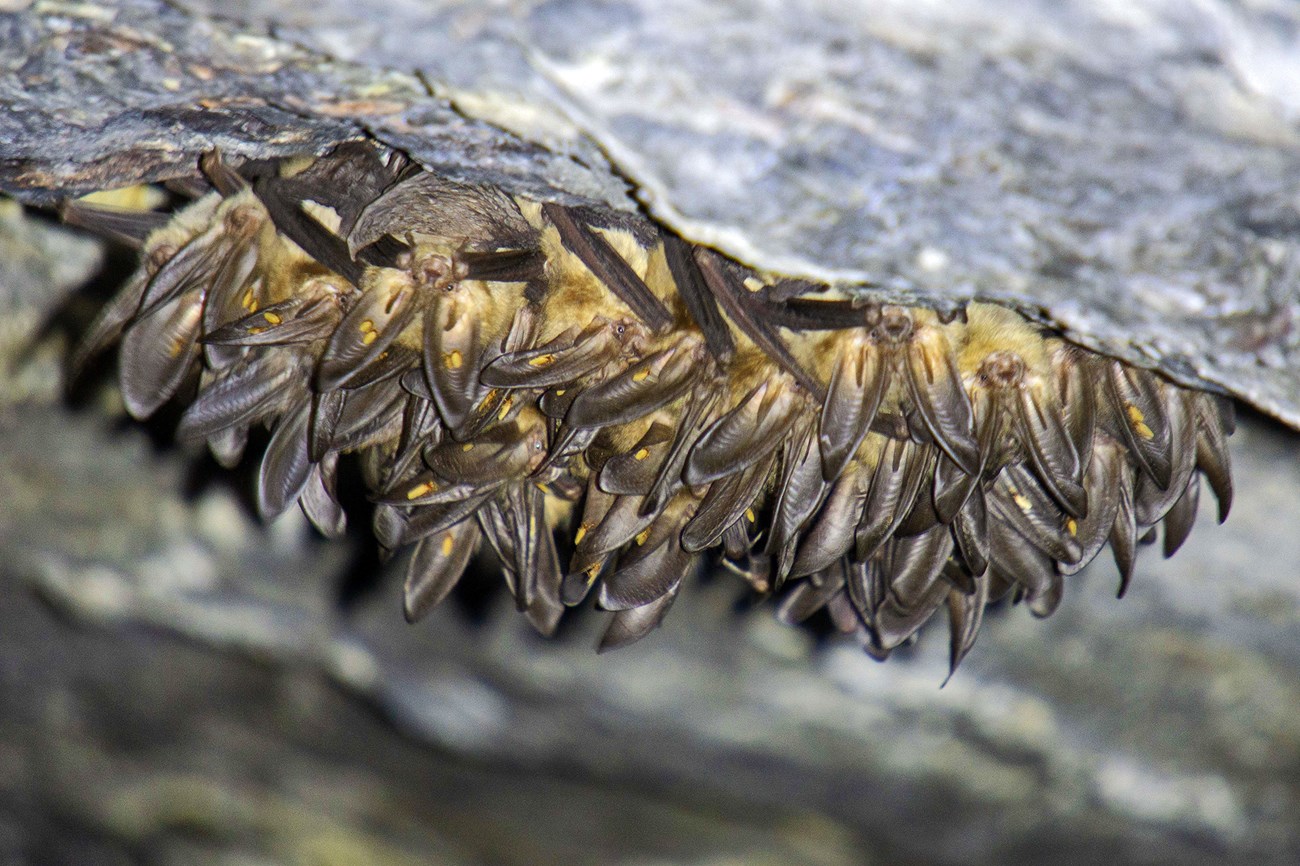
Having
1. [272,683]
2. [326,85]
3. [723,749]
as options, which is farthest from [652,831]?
[326,85]

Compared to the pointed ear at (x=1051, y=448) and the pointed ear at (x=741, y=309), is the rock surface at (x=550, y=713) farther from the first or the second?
the pointed ear at (x=741, y=309)

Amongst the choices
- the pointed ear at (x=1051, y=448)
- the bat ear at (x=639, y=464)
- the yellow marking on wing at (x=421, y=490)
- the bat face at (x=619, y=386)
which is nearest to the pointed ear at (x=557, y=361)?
the bat face at (x=619, y=386)

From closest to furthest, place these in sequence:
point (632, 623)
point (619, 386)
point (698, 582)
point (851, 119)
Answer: point (851, 119) < point (619, 386) < point (632, 623) < point (698, 582)

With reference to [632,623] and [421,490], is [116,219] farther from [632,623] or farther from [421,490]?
[632,623]

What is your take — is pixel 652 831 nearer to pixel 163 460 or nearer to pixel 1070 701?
pixel 1070 701

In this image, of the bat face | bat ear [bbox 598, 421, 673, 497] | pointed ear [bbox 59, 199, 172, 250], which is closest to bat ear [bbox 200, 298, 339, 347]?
the bat face

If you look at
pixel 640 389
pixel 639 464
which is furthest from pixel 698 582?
pixel 640 389

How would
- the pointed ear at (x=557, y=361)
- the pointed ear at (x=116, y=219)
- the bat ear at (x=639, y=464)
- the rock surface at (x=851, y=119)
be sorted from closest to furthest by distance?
1. the rock surface at (x=851, y=119)
2. the pointed ear at (x=557, y=361)
3. the bat ear at (x=639, y=464)
4. the pointed ear at (x=116, y=219)

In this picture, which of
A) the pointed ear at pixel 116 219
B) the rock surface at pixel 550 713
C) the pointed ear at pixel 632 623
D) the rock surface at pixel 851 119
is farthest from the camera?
the rock surface at pixel 550 713

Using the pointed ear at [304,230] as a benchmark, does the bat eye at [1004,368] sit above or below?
above
